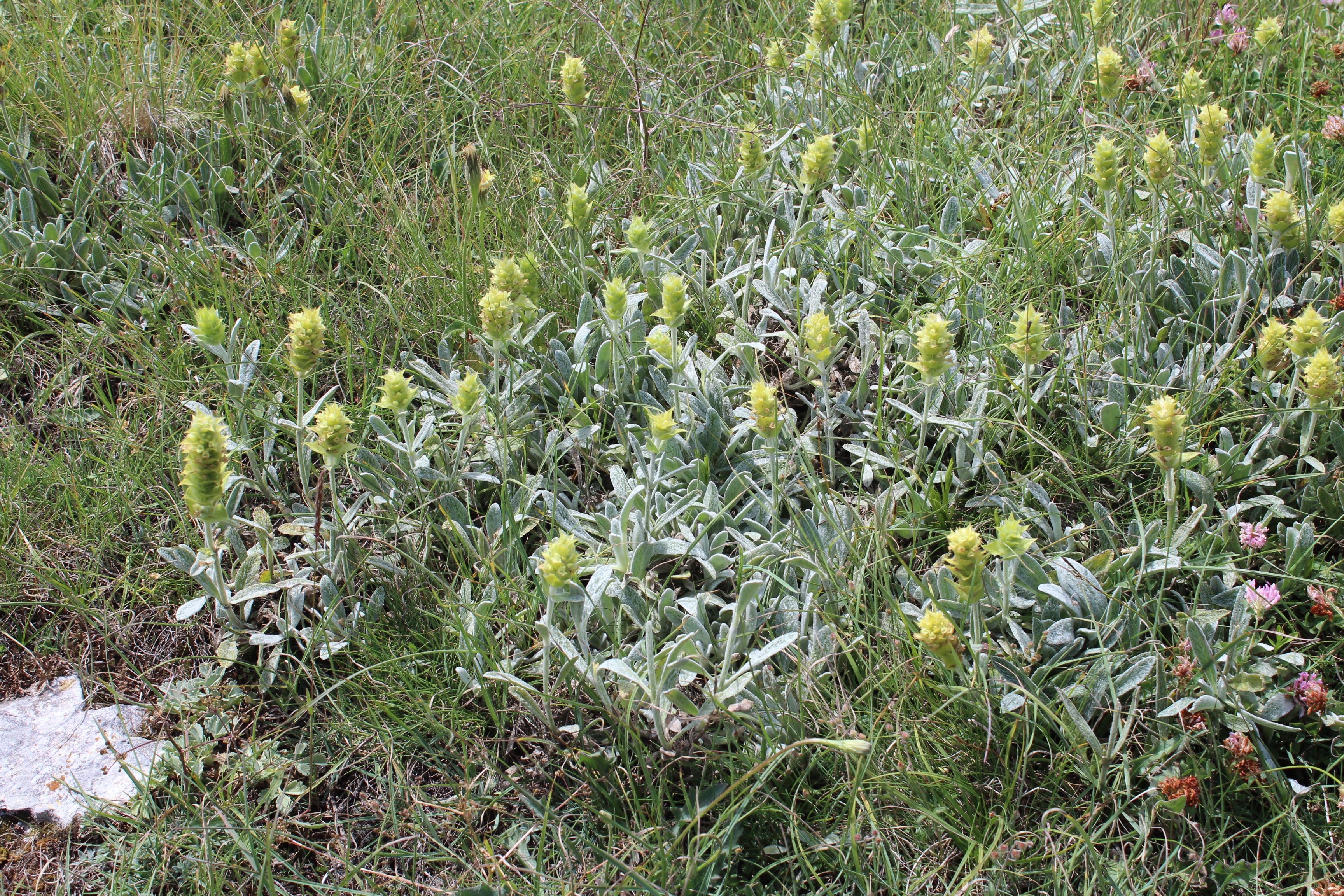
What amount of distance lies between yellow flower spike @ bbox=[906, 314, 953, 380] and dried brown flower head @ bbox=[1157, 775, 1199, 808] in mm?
786

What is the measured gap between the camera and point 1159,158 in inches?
89.3

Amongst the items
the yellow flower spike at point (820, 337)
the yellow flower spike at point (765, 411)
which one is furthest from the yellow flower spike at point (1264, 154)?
the yellow flower spike at point (765, 411)

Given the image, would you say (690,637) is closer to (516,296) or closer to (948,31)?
(516,296)

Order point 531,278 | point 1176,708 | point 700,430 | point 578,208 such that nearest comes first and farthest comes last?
point 1176,708
point 700,430
point 578,208
point 531,278

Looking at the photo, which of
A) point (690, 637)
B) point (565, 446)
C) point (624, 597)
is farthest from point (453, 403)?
point (690, 637)

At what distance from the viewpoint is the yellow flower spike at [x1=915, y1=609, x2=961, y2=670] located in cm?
162

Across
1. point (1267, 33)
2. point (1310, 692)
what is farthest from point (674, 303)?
point (1267, 33)

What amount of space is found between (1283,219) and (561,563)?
1697 mm

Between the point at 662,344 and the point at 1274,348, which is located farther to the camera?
the point at 662,344

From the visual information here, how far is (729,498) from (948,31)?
1963 mm

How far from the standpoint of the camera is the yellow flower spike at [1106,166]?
225cm

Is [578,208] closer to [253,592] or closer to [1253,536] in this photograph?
[253,592]

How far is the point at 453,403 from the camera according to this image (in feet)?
6.94

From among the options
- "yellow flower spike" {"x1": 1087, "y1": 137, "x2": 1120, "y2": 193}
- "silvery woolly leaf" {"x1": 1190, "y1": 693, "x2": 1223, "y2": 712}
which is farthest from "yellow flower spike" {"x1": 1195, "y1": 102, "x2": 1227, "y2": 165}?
"silvery woolly leaf" {"x1": 1190, "y1": 693, "x2": 1223, "y2": 712}
